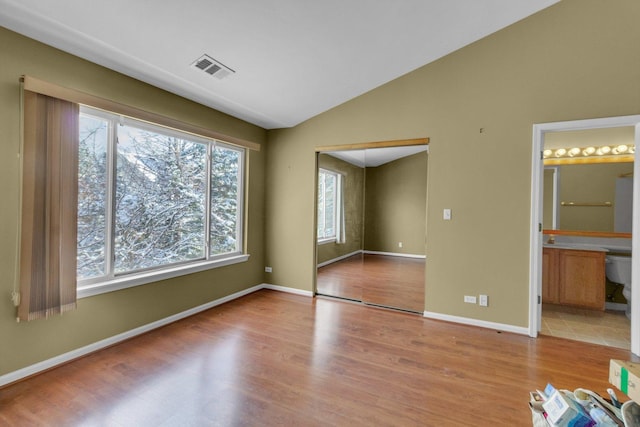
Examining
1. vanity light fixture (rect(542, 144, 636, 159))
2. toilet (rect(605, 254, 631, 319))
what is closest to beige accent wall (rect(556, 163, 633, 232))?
vanity light fixture (rect(542, 144, 636, 159))

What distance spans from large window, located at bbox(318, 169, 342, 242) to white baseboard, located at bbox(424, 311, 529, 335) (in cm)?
173

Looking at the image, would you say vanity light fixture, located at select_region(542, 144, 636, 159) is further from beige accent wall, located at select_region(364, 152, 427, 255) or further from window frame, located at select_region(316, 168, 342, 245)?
window frame, located at select_region(316, 168, 342, 245)

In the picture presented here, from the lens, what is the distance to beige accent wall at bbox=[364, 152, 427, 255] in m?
3.70

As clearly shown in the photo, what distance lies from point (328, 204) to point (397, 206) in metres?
1.02

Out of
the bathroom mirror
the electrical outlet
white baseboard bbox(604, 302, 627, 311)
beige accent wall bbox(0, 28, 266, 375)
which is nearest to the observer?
beige accent wall bbox(0, 28, 266, 375)

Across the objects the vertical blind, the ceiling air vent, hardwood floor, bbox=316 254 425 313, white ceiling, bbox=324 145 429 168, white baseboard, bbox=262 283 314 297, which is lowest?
white baseboard, bbox=262 283 314 297

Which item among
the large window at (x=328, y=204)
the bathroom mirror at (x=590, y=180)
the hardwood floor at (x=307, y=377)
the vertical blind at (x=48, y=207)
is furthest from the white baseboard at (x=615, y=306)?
the vertical blind at (x=48, y=207)

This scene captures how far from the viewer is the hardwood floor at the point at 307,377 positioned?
1771mm

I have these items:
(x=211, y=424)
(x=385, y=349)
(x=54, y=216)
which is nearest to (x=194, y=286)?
(x=54, y=216)

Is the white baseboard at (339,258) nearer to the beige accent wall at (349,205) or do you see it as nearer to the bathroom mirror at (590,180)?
the beige accent wall at (349,205)

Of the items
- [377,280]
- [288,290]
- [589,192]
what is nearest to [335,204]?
[377,280]

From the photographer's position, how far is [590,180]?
394cm

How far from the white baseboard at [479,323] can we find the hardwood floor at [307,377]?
8 cm

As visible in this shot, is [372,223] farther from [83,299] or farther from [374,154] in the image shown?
[83,299]
